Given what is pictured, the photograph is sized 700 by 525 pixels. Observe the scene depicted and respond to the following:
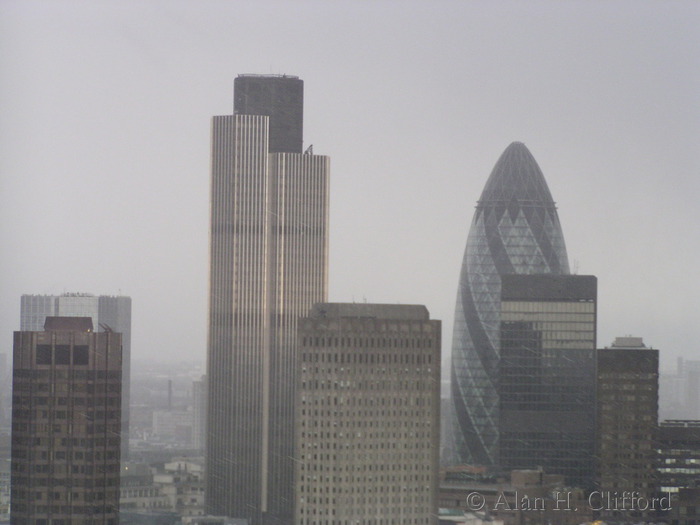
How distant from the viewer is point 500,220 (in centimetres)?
10262

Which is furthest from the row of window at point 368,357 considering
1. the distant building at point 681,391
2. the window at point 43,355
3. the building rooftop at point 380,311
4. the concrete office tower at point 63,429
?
the window at point 43,355

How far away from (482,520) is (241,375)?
47.8 ft

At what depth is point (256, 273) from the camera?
73.8m

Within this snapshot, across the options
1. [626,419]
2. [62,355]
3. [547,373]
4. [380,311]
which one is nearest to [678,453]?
[626,419]

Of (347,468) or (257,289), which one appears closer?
(347,468)

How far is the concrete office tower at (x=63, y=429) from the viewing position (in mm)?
47906

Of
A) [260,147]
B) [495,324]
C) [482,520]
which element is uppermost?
[260,147]

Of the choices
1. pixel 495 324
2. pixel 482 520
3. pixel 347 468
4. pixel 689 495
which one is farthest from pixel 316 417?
pixel 495 324

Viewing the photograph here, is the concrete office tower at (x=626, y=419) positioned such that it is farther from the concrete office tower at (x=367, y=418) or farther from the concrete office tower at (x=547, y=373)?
the concrete office tower at (x=367, y=418)

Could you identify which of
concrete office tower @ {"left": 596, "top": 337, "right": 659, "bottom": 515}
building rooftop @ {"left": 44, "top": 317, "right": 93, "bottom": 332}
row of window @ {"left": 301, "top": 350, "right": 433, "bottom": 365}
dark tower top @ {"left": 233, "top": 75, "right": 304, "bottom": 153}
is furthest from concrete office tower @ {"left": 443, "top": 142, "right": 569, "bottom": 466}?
building rooftop @ {"left": 44, "top": 317, "right": 93, "bottom": 332}

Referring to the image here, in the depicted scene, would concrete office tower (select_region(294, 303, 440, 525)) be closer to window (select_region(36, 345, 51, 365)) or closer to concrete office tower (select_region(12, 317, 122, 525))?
concrete office tower (select_region(12, 317, 122, 525))

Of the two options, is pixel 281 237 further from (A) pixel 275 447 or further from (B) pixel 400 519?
(B) pixel 400 519

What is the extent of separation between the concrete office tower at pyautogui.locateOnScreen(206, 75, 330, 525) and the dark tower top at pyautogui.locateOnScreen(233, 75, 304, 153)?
0.05 meters

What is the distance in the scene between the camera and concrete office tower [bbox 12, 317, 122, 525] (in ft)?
157
